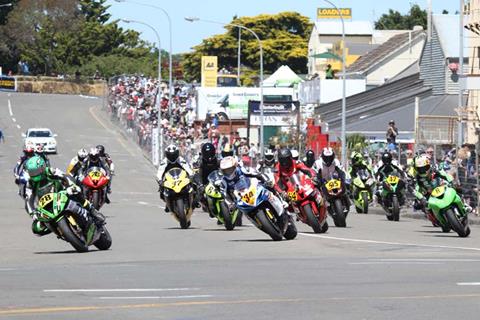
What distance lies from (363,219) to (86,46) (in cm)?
10173

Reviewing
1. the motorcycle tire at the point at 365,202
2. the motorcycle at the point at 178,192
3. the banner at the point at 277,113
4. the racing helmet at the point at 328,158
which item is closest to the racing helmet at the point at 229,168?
the motorcycle at the point at 178,192

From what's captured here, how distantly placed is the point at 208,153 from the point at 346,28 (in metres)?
81.3

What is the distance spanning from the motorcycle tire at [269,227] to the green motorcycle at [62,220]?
114 inches

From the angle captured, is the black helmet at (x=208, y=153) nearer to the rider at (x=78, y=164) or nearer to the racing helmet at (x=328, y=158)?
the racing helmet at (x=328, y=158)

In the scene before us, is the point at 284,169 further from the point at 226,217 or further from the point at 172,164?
the point at 172,164

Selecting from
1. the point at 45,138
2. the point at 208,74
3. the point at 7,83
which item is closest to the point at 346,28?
the point at 208,74

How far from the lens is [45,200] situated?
61.6ft

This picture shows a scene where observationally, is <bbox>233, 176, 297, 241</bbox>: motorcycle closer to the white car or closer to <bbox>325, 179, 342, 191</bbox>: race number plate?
<bbox>325, 179, 342, 191</bbox>: race number plate

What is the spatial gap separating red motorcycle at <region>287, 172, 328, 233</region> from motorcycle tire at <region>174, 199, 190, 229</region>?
2.68 metres

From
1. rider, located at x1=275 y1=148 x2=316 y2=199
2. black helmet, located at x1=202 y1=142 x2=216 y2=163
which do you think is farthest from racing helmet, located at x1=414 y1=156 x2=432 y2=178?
black helmet, located at x1=202 y1=142 x2=216 y2=163

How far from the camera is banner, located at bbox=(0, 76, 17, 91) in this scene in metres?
122

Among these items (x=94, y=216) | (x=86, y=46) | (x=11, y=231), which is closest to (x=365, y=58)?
(x=86, y=46)

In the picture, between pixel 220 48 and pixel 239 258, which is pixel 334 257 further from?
pixel 220 48

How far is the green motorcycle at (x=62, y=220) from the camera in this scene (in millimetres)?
18734
